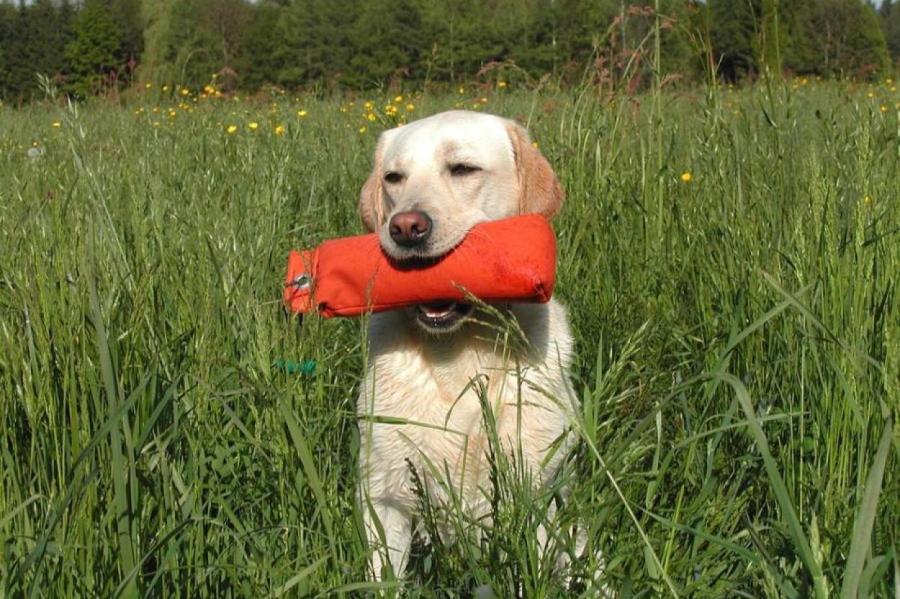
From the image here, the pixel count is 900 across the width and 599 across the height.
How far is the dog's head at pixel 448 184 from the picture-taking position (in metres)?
2.67

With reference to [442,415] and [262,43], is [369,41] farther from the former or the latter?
[442,415]

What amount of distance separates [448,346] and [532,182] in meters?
0.71

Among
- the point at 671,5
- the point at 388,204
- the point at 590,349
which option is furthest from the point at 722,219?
the point at 671,5

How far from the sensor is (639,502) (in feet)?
6.94

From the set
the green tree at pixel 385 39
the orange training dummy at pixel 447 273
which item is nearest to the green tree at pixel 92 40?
the green tree at pixel 385 39

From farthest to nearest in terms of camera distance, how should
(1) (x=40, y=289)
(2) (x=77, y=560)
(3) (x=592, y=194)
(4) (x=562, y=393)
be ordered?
1. (3) (x=592, y=194)
2. (4) (x=562, y=393)
3. (1) (x=40, y=289)
4. (2) (x=77, y=560)

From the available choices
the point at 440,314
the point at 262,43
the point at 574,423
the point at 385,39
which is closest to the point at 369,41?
the point at 385,39

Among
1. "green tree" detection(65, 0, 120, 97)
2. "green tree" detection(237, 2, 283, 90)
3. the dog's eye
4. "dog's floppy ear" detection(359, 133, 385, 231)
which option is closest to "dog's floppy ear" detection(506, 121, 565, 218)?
the dog's eye

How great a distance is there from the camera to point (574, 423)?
164cm

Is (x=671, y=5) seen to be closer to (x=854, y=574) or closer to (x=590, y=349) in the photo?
(x=590, y=349)

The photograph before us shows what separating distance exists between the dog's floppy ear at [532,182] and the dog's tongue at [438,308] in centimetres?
64

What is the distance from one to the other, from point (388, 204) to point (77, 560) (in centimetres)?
176

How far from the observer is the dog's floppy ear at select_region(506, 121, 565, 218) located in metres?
3.19

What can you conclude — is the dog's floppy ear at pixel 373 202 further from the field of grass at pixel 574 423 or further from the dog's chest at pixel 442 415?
the dog's chest at pixel 442 415
